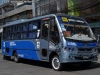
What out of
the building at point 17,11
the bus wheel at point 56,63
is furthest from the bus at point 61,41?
the building at point 17,11

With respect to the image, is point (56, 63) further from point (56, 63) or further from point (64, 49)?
point (64, 49)

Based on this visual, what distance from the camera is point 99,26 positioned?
2314 centimetres

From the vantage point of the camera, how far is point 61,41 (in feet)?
39.1

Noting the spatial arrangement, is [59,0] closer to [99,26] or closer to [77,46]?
[99,26]

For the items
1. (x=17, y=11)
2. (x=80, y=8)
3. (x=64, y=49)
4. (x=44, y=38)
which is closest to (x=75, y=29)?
(x=64, y=49)

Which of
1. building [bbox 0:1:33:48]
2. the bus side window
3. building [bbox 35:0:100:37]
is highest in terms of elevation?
building [bbox 0:1:33:48]

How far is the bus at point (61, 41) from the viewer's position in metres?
11.8

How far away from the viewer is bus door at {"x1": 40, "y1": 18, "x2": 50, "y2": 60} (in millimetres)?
13201

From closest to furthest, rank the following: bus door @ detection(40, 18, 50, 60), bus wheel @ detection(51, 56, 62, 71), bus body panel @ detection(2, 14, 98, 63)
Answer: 1. bus body panel @ detection(2, 14, 98, 63)
2. bus wheel @ detection(51, 56, 62, 71)
3. bus door @ detection(40, 18, 50, 60)

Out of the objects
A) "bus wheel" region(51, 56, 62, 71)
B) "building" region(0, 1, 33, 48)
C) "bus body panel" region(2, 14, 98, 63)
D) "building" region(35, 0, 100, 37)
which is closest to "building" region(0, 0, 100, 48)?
"building" region(35, 0, 100, 37)

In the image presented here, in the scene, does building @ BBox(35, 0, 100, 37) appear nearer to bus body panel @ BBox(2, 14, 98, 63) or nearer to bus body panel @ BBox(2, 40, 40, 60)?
bus body panel @ BBox(2, 40, 40, 60)

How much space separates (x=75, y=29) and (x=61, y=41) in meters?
1.18

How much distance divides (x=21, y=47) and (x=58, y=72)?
5.47m

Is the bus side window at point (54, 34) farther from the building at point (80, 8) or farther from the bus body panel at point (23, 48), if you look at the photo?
the building at point (80, 8)
